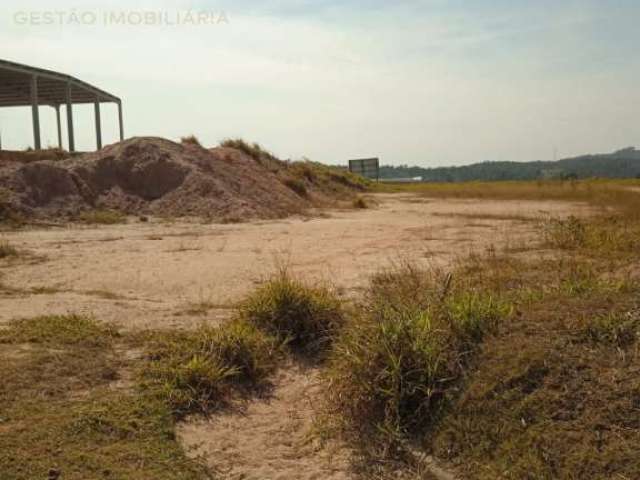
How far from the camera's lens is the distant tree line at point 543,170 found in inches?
1293

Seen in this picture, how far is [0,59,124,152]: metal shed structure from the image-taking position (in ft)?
76.0

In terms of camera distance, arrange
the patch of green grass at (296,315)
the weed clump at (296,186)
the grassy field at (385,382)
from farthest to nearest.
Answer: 1. the weed clump at (296,186)
2. the patch of green grass at (296,315)
3. the grassy field at (385,382)

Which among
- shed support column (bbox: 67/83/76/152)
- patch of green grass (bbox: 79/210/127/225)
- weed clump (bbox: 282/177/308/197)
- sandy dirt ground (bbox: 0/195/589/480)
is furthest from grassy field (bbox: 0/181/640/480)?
shed support column (bbox: 67/83/76/152)

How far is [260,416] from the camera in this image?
3473mm

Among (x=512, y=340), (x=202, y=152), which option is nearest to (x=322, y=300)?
(x=512, y=340)

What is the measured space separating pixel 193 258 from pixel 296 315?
442cm

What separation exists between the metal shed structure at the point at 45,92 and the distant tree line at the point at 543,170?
69.6ft

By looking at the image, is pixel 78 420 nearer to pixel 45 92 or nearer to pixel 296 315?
pixel 296 315

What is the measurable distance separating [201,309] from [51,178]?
1177 centimetres

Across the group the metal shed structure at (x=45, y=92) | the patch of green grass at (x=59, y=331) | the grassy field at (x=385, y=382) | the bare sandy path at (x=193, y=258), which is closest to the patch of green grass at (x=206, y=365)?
the grassy field at (x=385, y=382)

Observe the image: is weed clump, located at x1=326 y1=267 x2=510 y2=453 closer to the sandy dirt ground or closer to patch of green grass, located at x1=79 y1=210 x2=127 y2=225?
the sandy dirt ground

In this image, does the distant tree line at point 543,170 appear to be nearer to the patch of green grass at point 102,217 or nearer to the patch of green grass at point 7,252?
the patch of green grass at point 102,217

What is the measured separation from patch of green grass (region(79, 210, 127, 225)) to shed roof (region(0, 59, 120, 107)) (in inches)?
404

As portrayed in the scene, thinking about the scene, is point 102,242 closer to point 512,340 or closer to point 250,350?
point 250,350
